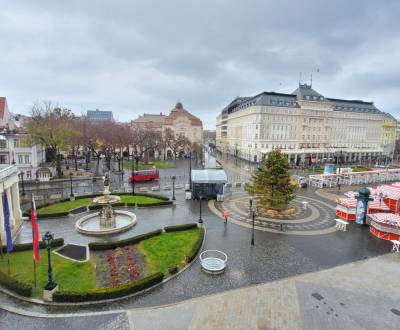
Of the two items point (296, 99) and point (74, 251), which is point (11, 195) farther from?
point (296, 99)

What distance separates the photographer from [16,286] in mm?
12391

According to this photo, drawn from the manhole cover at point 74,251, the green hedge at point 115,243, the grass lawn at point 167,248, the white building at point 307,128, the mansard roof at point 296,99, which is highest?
the mansard roof at point 296,99

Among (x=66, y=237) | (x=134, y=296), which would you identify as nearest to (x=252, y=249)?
(x=134, y=296)

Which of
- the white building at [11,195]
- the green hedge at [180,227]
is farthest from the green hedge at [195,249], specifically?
the white building at [11,195]

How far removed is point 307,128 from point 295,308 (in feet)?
233

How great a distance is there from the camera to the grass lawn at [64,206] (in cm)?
2570

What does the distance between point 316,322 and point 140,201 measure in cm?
2279

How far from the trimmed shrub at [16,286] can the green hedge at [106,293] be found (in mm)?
1465

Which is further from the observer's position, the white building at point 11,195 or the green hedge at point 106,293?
the white building at point 11,195

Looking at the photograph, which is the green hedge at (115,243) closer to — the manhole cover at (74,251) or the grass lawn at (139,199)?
the manhole cover at (74,251)

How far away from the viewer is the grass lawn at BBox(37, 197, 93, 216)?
84.3ft

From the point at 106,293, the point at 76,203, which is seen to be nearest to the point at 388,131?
the point at 76,203

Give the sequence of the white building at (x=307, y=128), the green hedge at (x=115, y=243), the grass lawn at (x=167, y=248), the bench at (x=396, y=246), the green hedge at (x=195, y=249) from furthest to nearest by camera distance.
A: 1. the white building at (x=307, y=128)
2. the bench at (x=396, y=246)
3. the green hedge at (x=115, y=243)
4. the green hedge at (x=195, y=249)
5. the grass lawn at (x=167, y=248)

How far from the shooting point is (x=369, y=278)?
48.1 feet
